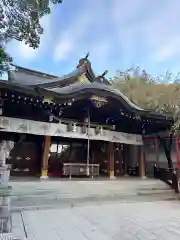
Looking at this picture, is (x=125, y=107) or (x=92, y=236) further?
(x=125, y=107)

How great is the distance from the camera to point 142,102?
54.0ft

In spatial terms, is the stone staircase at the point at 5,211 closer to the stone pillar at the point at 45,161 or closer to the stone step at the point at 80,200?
the stone step at the point at 80,200

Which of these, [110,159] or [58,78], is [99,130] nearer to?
[110,159]

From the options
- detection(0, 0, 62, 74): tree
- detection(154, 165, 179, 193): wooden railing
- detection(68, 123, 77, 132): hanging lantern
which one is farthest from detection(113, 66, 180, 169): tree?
detection(0, 0, 62, 74): tree

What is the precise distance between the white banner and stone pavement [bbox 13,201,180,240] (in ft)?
10.6

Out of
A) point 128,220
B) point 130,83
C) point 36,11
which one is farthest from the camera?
point 130,83

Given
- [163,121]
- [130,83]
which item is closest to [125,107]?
[163,121]

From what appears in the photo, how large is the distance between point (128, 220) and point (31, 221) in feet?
6.87

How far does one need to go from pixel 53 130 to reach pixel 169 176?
209 inches

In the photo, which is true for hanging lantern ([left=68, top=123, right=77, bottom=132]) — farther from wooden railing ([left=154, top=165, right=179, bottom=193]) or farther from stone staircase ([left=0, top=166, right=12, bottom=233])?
wooden railing ([left=154, top=165, right=179, bottom=193])

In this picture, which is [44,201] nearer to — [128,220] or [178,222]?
[128,220]

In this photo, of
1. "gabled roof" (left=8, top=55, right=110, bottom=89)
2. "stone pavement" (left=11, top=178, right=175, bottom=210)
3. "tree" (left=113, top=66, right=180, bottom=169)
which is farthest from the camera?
"tree" (left=113, top=66, right=180, bottom=169)

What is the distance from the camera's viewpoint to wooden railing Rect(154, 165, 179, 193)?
8.47 m

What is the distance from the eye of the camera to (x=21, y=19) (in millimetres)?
4605
